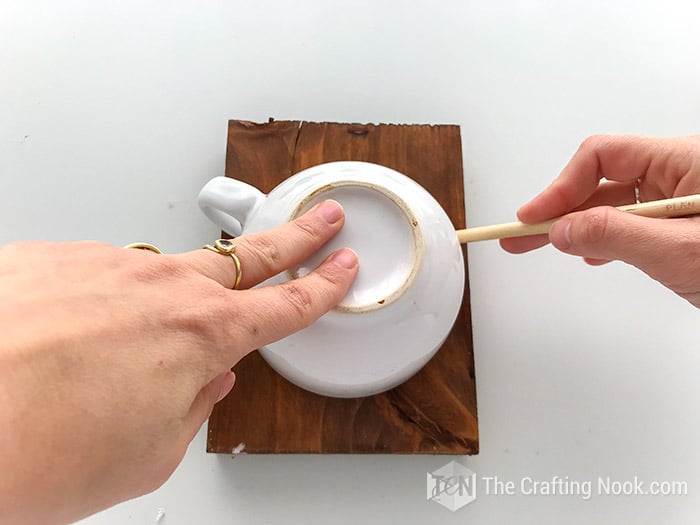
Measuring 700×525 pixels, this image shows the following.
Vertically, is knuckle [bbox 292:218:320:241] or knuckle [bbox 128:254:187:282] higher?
knuckle [bbox 292:218:320:241]

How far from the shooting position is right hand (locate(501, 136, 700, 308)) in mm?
527

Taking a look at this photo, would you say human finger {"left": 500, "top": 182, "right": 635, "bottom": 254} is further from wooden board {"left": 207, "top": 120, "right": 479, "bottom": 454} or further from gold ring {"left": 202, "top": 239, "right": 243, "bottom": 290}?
gold ring {"left": 202, "top": 239, "right": 243, "bottom": 290}

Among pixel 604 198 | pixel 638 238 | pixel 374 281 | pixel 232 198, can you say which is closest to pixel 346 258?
pixel 374 281

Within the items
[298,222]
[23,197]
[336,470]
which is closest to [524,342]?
[336,470]

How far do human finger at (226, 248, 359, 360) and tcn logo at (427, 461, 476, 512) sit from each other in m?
0.33

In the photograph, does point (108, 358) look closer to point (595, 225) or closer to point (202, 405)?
point (202, 405)

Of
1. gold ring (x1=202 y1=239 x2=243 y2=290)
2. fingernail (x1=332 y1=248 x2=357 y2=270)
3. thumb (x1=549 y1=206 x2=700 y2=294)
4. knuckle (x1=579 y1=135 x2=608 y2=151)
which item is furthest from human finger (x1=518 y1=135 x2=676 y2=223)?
gold ring (x1=202 y1=239 x2=243 y2=290)

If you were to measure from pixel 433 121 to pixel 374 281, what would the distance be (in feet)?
1.47

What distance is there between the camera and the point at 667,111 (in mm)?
928

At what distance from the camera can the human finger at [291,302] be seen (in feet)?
1.44

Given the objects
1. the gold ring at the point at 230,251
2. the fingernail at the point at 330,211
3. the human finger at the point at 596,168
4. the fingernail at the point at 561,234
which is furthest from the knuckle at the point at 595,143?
the gold ring at the point at 230,251

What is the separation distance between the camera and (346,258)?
1.77 ft

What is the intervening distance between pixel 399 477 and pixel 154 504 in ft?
0.98

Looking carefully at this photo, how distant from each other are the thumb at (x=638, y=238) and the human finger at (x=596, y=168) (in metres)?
0.11
